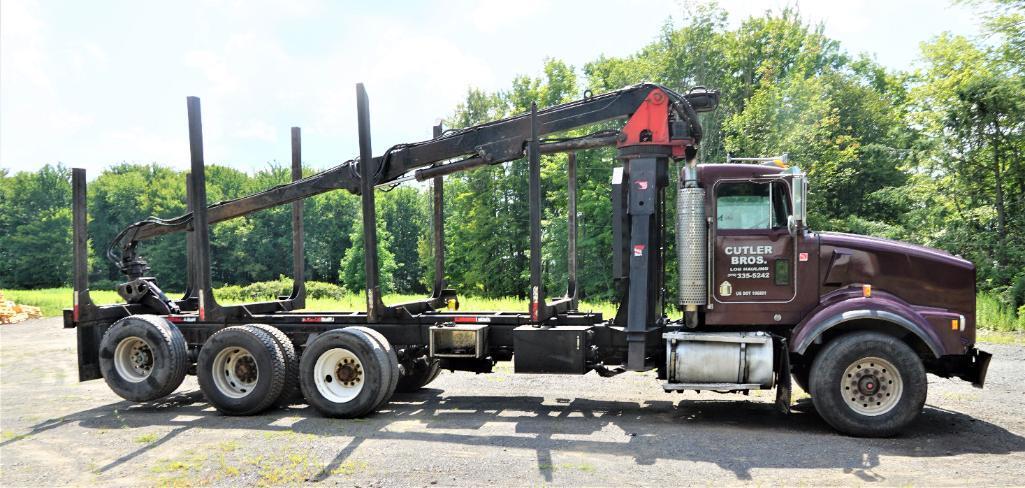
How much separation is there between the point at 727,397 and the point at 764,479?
3988 millimetres

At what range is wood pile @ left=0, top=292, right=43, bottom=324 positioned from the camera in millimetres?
27562

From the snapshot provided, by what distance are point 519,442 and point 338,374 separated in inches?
117

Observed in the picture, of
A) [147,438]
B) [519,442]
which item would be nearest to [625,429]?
[519,442]

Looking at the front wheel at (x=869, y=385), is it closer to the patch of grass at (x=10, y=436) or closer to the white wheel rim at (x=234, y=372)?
the white wheel rim at (x=234, y=372)

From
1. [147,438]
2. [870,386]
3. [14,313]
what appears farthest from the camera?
[14,313]

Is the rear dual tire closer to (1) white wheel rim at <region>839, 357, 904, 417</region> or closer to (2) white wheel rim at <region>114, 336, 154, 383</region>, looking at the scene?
(2) white wheel rim at <region>114, 336, 154, 383</region>

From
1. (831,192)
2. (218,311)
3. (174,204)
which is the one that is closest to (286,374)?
(218,311)

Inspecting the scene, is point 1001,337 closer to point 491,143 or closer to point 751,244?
point 751,244

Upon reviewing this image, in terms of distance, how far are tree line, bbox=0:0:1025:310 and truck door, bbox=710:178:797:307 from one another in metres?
7.18

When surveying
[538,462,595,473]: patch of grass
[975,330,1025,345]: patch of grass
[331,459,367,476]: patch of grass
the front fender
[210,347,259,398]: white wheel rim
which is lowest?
[975,330,1025,345]: patch of grass

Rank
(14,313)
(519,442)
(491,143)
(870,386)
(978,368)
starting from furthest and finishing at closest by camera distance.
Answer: (14,313), (491,143), (978,368), (870,386), (519,442)

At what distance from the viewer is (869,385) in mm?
7816

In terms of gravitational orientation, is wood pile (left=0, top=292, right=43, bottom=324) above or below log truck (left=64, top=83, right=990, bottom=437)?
below

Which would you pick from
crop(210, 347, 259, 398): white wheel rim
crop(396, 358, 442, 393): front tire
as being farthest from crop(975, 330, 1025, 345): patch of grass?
crop(210, 347, 259, 398): white wheel rim
